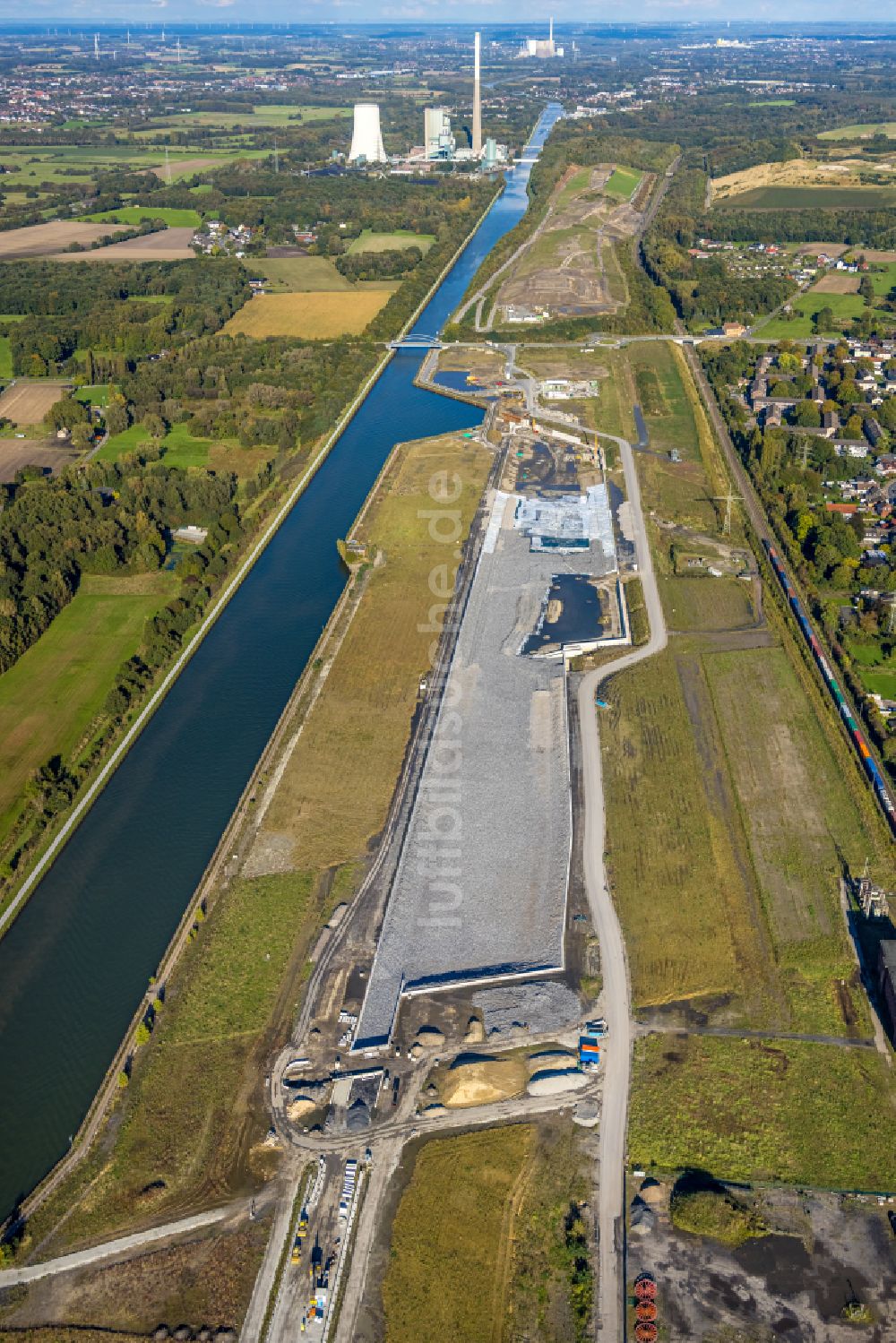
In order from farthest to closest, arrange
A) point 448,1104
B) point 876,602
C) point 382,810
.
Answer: point 876,602 < point 382,810 < point 448,1104

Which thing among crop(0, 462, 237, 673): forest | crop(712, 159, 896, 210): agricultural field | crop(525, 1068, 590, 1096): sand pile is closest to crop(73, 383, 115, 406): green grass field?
crop(0, 462, 237, 673): forest

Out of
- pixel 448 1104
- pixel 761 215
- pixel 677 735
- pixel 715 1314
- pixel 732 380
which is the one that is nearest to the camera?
pixel 715 1314

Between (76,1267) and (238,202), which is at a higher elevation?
(238,202)

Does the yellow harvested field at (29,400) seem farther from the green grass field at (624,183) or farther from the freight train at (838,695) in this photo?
the green grass field at (624,183)

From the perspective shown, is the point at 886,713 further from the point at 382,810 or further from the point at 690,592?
the point at 382,810

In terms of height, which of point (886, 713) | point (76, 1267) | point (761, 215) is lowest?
point (76, 1267)

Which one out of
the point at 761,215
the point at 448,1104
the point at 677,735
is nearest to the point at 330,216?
the point at 761,215

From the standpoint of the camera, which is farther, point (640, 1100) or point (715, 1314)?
point (640, 1100)

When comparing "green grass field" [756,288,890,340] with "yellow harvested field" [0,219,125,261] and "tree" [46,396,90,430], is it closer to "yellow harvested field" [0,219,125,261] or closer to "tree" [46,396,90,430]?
"tree" [46,396,90,430]
